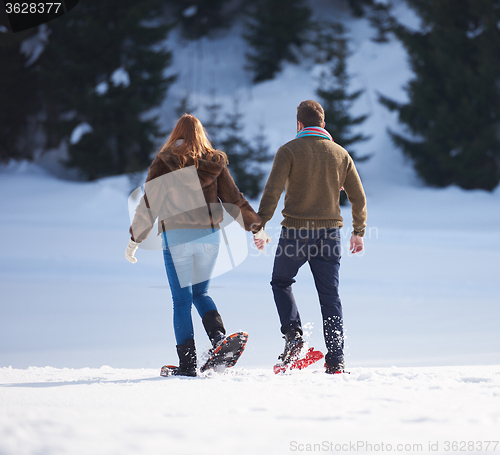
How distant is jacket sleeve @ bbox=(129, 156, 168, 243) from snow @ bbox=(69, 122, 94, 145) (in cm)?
1706

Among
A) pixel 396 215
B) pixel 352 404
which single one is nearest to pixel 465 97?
pixel 396 215

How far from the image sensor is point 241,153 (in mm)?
18188

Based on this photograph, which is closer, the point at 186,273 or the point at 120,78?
the point at 186,273

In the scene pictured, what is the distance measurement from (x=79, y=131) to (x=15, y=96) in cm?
383

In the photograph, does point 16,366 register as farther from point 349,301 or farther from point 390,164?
point 390,164

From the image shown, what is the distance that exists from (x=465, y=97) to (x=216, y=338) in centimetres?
1758

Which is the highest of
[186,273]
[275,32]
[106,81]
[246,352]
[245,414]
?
[275,32]

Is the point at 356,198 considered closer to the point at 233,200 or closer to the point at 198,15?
the point at 233,200

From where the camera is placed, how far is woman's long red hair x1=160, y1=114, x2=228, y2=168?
10.4ft

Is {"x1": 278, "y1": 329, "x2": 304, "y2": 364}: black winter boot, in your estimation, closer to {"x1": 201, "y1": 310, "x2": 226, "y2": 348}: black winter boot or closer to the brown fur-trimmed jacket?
{"x1": 201, "y1": 310, "x2": 226, "y2": 348}: black winter boot

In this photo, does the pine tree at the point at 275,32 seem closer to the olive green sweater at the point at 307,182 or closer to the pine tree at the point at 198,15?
the pine tree at the point at 198,15

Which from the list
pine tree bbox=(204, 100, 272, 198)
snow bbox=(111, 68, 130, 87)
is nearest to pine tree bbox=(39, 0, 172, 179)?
snow bbox=(111, 68, 130, 87)

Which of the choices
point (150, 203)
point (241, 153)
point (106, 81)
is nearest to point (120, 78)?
point (106, 81)

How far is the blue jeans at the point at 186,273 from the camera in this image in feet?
10.3
